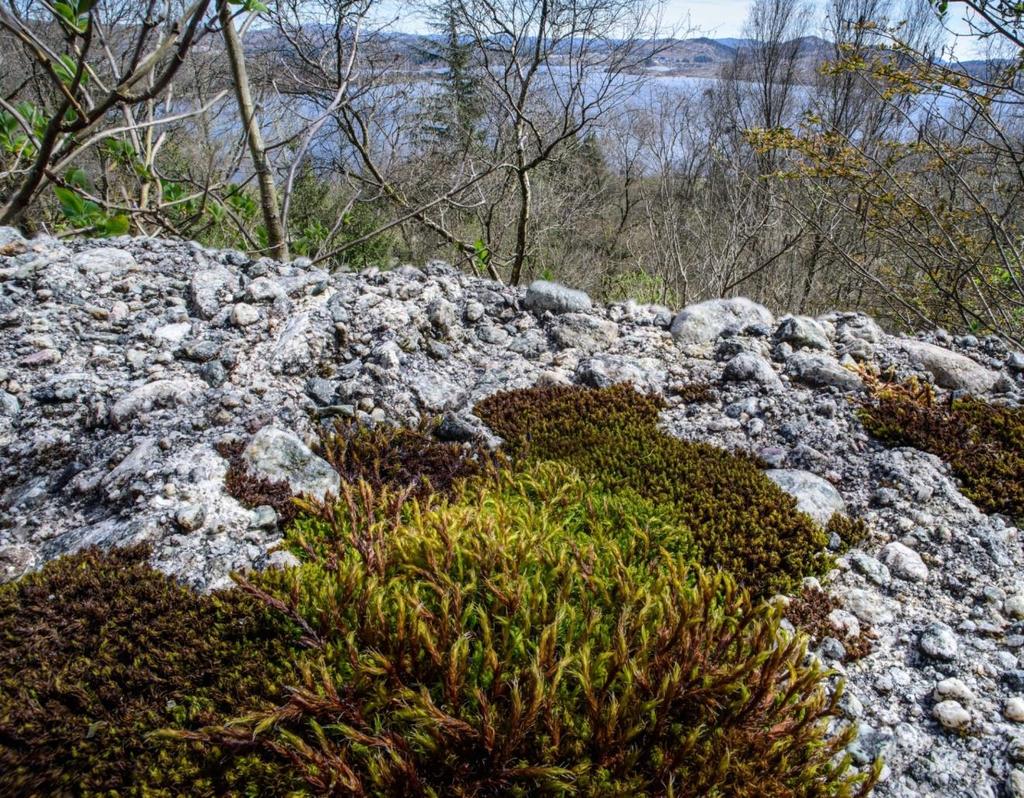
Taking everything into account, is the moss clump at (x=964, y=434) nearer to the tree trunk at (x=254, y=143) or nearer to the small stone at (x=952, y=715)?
the small stone at (x=952, y=715)

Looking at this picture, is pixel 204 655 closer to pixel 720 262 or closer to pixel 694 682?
pixel 694 682

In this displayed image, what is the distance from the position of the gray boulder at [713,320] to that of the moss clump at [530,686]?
9.75 ft

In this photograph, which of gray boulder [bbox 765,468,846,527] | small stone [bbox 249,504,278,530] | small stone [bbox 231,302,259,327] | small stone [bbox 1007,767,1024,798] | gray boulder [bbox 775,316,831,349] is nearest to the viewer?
small stone [bbox 1007,767,1024,798]

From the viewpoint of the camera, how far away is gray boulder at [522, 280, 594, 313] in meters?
5.23

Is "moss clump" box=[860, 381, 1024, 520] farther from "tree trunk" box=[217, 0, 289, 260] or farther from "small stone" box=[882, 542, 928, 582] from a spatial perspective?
"tree trunk" box=[217, 0, 289, 260]

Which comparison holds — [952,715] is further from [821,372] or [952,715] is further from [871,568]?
[821,372]

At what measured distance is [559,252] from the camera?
1561 cm

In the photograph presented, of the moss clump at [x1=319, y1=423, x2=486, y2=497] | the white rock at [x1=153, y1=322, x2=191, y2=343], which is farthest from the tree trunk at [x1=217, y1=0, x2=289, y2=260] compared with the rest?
the moss clump at [x1=319, y1=423, x2=486, y2=497]

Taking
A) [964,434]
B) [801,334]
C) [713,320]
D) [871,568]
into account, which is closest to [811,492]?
[871,568]

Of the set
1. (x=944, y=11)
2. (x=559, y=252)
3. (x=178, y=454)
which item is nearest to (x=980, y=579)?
(x=178, y=454)

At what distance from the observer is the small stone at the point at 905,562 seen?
9.89 feet

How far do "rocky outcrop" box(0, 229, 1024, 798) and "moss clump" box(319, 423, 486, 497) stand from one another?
0.52 ft

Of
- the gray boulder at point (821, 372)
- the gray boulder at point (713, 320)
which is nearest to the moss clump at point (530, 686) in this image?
the gray boulder at point (821, 372)

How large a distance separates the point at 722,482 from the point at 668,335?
1.96 meters
